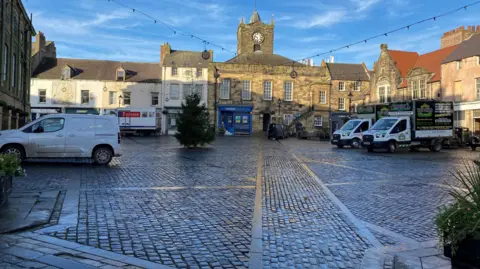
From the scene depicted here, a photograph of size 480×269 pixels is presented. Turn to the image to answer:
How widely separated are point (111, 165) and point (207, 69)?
39495mm

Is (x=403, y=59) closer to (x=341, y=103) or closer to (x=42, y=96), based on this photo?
(x=341, y=103)

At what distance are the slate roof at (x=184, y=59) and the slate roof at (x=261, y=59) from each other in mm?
4039

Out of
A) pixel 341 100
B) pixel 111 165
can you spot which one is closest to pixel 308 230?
pixel 111 165

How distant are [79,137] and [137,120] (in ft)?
100

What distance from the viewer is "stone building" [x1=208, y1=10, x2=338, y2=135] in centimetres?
5238

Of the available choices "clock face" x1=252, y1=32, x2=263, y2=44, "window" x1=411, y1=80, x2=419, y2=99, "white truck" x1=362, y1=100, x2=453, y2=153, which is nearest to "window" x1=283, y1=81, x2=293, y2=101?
"clock face" x1=252, y1=32, x2=263, y2=44

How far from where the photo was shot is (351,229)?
619 centimetres

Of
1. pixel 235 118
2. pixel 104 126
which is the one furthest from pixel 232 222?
pixel 235 118

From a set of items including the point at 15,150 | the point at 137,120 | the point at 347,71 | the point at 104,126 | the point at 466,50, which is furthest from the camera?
the point at 347,71

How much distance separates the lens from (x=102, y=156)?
14.6 metres

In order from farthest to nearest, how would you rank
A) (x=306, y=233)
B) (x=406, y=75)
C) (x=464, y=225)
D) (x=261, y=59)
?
(x=261, y=59) < (x=406, y=75) < (x=306, y=233) < (x=464, y=225)

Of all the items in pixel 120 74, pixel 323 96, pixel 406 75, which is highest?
pixel 120 74

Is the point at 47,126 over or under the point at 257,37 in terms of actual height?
under

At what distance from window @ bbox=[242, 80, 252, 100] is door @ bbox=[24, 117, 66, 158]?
3980 cm
